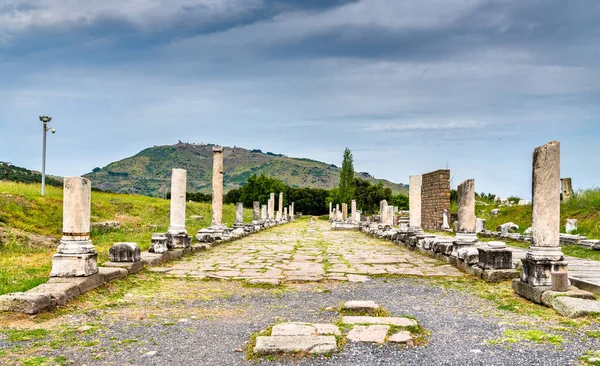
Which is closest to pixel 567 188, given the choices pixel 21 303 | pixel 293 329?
pixel 293 329

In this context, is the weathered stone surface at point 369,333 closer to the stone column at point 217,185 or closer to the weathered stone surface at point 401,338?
the weathered stone surface at point 401,338

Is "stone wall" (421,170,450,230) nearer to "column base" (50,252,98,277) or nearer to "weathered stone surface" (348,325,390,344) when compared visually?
"column base" (50,252,98,277)

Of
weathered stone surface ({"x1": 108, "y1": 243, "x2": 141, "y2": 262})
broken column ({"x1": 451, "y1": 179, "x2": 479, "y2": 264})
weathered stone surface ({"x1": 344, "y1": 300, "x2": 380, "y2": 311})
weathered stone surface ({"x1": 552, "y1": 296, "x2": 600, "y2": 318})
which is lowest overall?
weathered stone surface ({"x1": 344, "y1": 300, "x2": 380, "y2": 311})

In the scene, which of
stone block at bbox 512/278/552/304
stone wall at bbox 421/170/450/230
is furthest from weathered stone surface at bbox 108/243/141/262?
stone wall at bbox 421/170/450/230

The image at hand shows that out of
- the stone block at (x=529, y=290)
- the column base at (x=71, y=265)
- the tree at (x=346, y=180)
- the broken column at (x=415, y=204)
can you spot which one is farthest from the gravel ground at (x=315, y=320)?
the tree at (x=346, y=180)

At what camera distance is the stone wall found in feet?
86.9

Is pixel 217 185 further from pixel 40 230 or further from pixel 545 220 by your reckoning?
pixel 545 220

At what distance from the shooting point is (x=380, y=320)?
4938mm

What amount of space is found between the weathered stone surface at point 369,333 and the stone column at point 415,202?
1029 cm

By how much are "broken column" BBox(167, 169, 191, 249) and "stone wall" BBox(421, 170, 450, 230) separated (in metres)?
17.6

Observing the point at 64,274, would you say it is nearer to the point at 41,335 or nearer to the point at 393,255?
the point at 41,335

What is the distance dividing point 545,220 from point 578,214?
14772 millimetres

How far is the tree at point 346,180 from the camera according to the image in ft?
208

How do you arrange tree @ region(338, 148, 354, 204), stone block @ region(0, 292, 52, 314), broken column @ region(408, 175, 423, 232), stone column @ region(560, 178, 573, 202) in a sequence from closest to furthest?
stone block @ region(0, 292, 52, 314) < broken column @ region(408, 175, 423, 232) < stone column @ region(560, 178, 573, 202) < tree @ region(338, 148, 354, 204)
